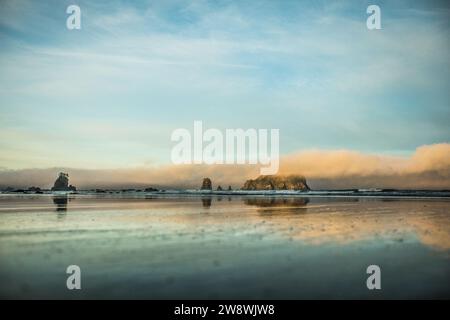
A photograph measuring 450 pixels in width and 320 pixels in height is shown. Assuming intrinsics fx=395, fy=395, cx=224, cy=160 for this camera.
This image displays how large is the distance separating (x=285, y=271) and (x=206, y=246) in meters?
4.17

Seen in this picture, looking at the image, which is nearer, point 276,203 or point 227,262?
point 227,262

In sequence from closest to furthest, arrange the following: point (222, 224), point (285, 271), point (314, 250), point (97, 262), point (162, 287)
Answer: point (162, 287)
point (285, 271)
point (97, 262)
point (314, 250)
point (222, 224)

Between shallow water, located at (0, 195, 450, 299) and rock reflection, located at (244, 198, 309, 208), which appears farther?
rock reflection, located at (244, 198, 309, 208)

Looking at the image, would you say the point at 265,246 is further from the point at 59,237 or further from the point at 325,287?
the point at 59,237

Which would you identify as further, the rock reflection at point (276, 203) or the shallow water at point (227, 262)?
the rock reflection at point (276, 203)

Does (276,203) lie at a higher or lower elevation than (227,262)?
lower

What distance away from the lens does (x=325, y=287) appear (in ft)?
30.7

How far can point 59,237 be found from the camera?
16.5 meters
